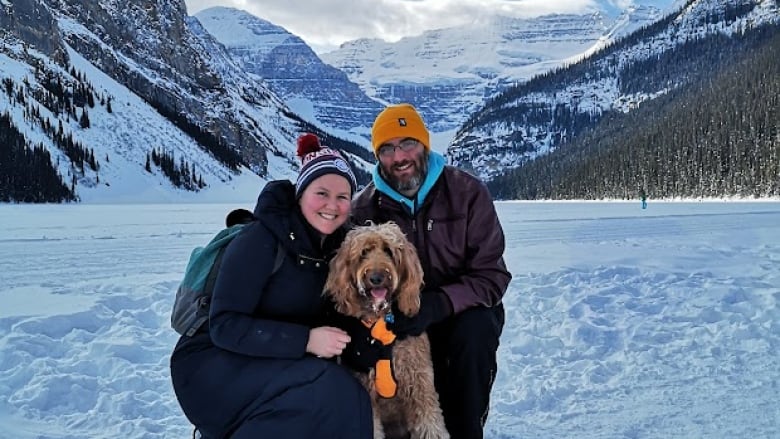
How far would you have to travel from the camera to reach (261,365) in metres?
3.11

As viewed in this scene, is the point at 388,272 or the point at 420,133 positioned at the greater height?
the point at 420,133

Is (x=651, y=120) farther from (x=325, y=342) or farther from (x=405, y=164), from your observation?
(x=325, y=342)

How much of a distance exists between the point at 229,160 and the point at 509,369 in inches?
3640

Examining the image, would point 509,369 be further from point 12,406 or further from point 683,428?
point 12,406

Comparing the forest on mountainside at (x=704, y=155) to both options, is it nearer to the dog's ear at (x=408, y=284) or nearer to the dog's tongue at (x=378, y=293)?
the dog's ear at (x=408, y=284)

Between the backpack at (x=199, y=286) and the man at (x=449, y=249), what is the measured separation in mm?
1036

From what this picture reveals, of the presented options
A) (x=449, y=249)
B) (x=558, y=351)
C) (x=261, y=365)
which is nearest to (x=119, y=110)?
(x=558, y=351)

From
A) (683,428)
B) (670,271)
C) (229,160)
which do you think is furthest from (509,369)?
(229,160)

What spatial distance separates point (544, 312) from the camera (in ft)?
23.8

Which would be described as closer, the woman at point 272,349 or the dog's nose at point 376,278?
the woman at point 272,349

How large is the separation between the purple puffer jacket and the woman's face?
Answer: 664 millimetres

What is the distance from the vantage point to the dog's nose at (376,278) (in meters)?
3.29

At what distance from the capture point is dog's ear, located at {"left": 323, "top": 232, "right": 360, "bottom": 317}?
3344mm

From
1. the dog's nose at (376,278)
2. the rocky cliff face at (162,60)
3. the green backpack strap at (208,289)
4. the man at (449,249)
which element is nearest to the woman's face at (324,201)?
the green backpack strap at (208,289)
